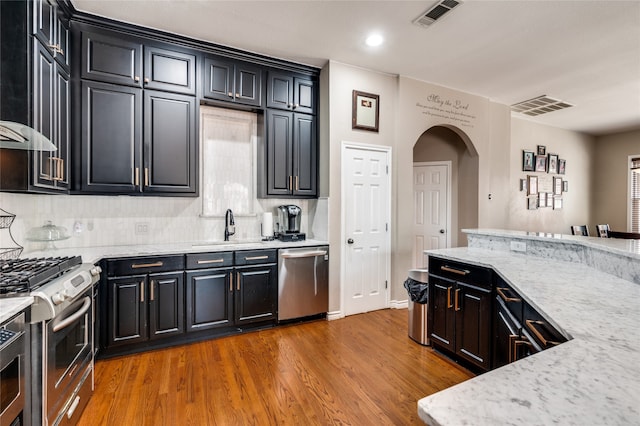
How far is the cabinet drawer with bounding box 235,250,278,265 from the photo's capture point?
326cm

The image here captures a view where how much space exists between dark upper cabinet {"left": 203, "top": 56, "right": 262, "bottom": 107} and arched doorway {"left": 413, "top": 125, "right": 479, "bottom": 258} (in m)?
3.04

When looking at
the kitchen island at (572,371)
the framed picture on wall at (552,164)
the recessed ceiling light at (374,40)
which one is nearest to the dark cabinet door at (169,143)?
the recessed ceiling light at (374,40)

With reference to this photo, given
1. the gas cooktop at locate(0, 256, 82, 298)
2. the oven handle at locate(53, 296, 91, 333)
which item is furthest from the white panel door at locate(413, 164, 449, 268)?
the gas cooktop at locate(0, 256, 82, 298)

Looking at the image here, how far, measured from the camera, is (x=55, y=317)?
1601 millimetres

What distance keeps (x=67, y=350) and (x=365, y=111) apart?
3.58 m

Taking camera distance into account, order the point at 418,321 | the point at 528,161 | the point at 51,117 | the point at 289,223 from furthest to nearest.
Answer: the point at 528,161
the point at 289,223
the point at 418,321
the point at 51,117

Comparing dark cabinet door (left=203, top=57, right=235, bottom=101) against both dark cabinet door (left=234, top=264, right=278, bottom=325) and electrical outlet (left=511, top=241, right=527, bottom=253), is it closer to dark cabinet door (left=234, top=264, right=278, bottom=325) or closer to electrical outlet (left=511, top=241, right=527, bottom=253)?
dark cabinet door (left=234, top=264, right=278, bottom=325)

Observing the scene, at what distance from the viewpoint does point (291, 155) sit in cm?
379

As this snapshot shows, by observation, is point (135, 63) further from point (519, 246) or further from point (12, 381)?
point (519, 246)

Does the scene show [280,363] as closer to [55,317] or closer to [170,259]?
[170,259]

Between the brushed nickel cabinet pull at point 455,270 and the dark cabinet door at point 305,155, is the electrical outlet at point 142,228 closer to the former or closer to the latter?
the dark cabinet door at point 305,155

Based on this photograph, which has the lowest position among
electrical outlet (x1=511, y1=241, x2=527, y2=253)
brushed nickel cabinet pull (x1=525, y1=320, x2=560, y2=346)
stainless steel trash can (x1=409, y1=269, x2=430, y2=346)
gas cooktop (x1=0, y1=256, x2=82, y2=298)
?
stainless steel trash can (x1=409, y1=269, x2=430, y2=346)

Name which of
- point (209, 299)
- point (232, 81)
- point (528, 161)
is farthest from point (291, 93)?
point (528, 161)

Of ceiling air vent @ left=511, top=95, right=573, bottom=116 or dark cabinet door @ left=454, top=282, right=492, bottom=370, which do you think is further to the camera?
ceiling air vent @ left=511, top=95, right=573, bottom=116
